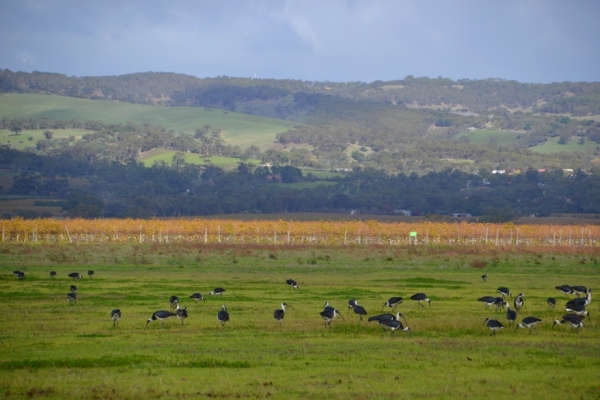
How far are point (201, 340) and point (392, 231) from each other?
257ft

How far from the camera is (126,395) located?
580 inches

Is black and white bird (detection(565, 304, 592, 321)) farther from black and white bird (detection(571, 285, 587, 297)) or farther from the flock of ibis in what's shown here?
black and white bird (detection(571, 285, 587, 297))

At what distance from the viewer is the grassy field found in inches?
607

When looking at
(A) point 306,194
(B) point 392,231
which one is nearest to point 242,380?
(B) point 392,231

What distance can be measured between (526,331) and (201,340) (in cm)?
899

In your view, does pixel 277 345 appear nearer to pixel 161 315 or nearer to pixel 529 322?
pixel 161 315

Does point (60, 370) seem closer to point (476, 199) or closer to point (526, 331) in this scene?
point (526, 331)

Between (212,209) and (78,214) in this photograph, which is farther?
(212,209)

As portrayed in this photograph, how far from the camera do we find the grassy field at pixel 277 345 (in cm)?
1542

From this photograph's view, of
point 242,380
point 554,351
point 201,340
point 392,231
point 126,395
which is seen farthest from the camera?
point 392,231

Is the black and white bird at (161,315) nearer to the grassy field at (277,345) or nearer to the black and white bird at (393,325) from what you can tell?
the grassy field at (277,345)

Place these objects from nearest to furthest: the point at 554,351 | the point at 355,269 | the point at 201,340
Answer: the point at 554,351 → the point at 201,340 → the point at 355,269

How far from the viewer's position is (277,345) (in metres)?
19.8

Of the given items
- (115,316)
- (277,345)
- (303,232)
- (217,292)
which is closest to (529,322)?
(277,345)
